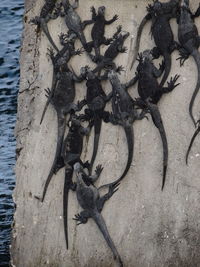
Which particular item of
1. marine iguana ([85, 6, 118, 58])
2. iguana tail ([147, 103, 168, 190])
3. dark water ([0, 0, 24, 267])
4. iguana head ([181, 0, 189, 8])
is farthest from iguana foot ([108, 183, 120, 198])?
dark water ([0, 0, 24, 267])

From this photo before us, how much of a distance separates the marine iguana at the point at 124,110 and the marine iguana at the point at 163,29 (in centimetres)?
27

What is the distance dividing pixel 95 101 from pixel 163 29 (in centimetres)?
73

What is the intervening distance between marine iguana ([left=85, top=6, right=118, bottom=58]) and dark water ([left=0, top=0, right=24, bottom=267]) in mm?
2088

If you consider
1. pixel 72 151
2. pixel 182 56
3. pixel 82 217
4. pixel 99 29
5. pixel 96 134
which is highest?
pixel 99 29

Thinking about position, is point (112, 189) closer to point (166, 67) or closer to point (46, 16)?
point (166, 67)

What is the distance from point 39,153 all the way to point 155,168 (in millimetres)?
972

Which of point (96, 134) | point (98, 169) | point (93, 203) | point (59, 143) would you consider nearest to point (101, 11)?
point (96, 134)

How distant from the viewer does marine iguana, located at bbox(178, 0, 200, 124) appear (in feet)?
23.4

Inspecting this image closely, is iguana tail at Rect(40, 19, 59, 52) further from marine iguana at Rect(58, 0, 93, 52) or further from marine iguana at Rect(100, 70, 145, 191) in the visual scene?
marine iguana at Rect(100, 70, 145, 191)

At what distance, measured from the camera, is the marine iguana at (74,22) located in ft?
24.9

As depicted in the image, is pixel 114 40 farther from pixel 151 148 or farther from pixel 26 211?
pixel 26 211

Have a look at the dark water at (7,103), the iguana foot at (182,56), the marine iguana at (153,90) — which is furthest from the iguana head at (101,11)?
the dark water at (7,103)

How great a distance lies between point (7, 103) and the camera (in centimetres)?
1041

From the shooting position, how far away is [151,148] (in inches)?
285
